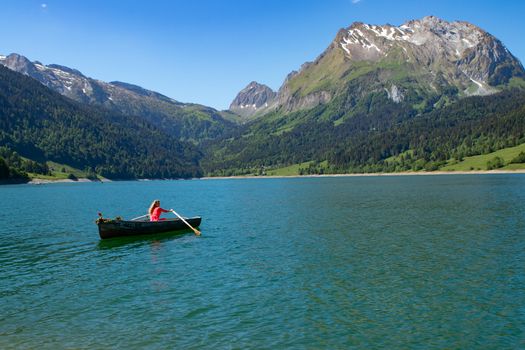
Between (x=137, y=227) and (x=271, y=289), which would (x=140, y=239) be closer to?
(x=137, y=227)

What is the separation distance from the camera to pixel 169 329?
22156 millimetres

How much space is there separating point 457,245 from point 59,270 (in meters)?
36.5

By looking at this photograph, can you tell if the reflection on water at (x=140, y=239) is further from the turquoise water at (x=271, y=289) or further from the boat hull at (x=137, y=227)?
the boat hull at (x=137, y=227)

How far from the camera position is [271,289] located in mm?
29125

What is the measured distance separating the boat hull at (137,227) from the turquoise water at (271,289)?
4.28ft

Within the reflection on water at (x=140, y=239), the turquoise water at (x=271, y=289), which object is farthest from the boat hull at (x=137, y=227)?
the turquoise water at (x=271, y=289)

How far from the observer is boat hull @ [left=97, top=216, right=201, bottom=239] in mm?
51688

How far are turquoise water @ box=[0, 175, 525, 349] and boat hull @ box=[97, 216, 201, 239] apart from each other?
1.31 meters

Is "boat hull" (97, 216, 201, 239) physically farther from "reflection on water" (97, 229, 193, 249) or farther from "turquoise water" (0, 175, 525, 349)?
"turquoise water" (0, 175, 525, 349)

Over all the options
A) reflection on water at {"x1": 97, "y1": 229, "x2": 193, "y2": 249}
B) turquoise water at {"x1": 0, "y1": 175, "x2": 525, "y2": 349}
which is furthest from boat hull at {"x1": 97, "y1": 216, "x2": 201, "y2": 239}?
turquoise water at {"x1": 0, "y1": 175, "x2": 525, "y2": 349}

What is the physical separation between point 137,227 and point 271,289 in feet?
97.5

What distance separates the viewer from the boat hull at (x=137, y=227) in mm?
51688

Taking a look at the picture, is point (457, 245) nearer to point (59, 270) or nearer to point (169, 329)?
point (169, 329)

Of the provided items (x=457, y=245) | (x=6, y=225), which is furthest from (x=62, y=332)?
(x=6, y=225)
